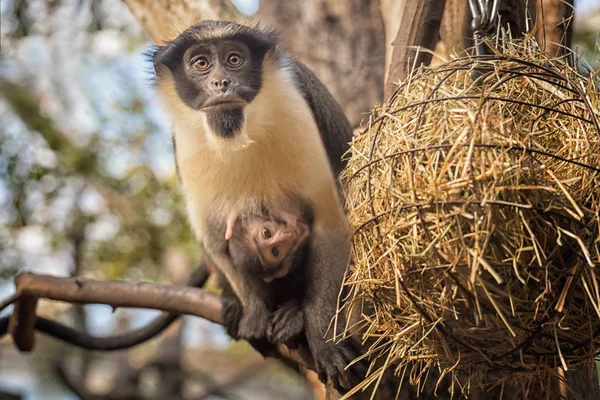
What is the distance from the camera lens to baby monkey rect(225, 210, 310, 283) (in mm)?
2949

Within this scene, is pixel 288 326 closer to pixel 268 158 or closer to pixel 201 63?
pixel 268 158

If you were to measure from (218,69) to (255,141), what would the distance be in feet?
1.03

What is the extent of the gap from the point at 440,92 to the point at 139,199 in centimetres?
525

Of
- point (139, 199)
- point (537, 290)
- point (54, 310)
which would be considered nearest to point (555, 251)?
point (537, 290)

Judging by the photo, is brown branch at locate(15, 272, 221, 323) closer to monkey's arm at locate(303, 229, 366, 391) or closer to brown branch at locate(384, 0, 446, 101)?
monkey's arm at locate(303, 229, 366, 391)

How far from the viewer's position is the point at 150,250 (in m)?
6.84

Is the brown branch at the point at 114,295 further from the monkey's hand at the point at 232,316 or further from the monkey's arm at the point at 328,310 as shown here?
the monkey's arm at the point at 328,310

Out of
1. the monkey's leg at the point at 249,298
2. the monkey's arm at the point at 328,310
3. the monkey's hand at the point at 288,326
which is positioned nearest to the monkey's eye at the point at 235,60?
the monkey's arm at the point at 328,310

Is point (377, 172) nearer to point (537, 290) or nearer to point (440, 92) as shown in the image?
point (440, 92)

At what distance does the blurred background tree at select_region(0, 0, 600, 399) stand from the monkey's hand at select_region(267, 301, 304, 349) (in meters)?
1.58

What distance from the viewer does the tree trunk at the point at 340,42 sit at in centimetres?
428

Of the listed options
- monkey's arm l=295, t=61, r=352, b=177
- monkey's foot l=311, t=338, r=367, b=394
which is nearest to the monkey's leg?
monkey's foot l=311, t=338, r=367, b=394

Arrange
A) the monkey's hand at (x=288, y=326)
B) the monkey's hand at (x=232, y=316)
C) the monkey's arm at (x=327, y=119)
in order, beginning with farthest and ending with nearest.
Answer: the monkey's hand at (x=232, y=316), the monkey's arm at (x=327, y=119), the monkey's hand at (x=288, y=326)

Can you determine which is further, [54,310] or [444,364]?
[54,310]
